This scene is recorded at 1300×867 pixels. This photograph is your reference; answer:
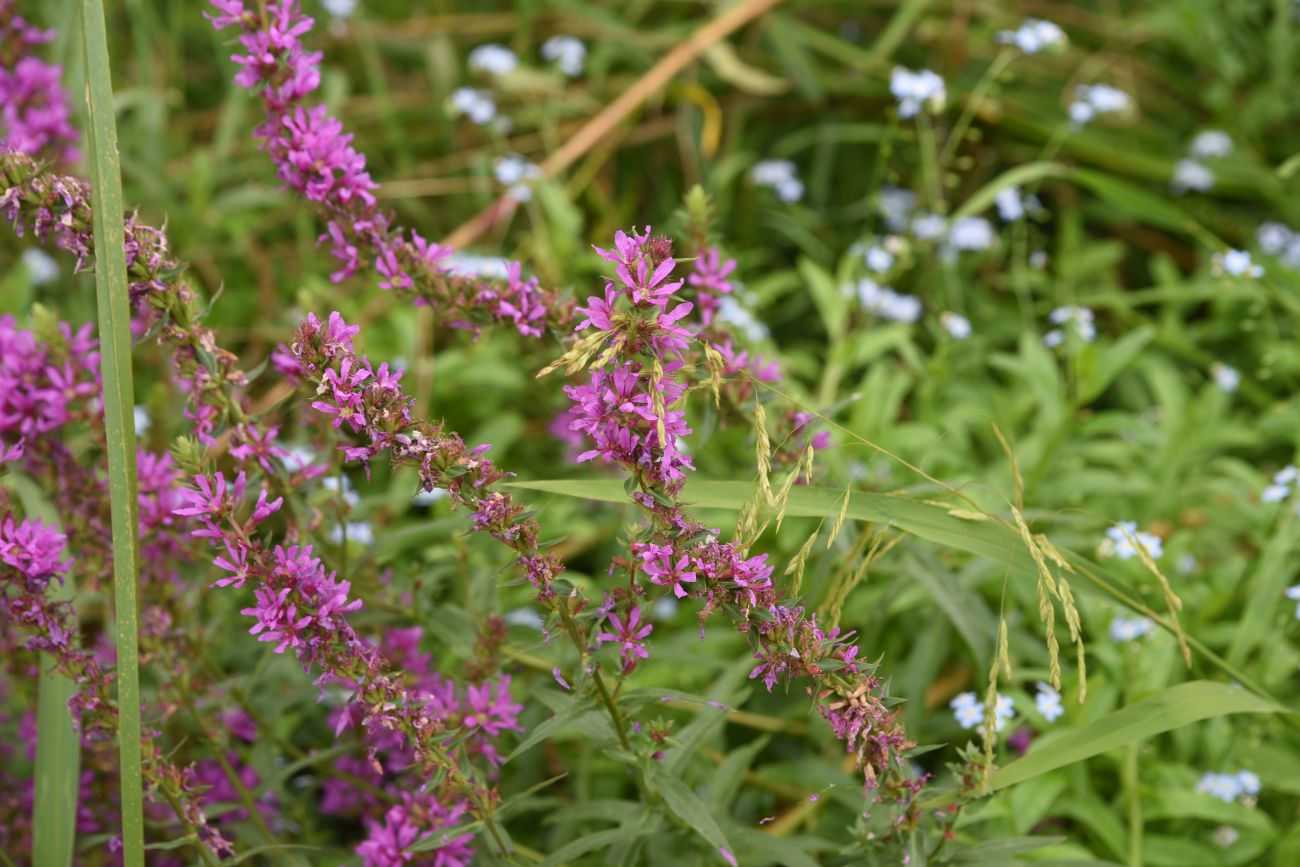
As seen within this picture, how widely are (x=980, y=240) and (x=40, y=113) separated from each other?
114 inches

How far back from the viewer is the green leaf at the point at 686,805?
1.84 meters

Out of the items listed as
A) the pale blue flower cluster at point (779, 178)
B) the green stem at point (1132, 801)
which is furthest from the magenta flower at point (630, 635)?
the pale blue flower cluster at point (779, 178)

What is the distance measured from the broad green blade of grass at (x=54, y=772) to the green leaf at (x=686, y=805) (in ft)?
3.30

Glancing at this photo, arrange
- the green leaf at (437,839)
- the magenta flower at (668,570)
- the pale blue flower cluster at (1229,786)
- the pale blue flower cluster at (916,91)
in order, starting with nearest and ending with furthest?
the magenta flower at (668,570)
the green leaf at (437,839)
the pale blue flower cluster at (1229,786)
the pale blue flower cluster at (916,91)

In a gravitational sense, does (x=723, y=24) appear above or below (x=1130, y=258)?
above

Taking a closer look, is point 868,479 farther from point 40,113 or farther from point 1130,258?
point 1130,258

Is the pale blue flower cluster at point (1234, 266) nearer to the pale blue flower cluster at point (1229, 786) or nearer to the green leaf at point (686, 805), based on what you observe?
the pale blue flower cluster at point (1229, 786)

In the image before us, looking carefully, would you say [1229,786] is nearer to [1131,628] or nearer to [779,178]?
[1131,628]

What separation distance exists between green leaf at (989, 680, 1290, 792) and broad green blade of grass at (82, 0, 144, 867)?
136 centimetres

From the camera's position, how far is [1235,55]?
15.2 feet

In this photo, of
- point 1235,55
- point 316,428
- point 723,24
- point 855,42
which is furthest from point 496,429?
point 1235,55

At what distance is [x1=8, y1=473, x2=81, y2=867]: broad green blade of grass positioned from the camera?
2.09 metres

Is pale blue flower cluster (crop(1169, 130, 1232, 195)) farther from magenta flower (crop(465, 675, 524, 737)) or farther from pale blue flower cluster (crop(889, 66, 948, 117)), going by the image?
magenta flower (crop(465, 675, 524, 737))

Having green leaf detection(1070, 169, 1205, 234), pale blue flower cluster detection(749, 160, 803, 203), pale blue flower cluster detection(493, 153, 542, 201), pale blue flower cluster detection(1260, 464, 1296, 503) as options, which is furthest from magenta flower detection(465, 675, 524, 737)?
green leaf detection(1070, 169, 1205, 234)
